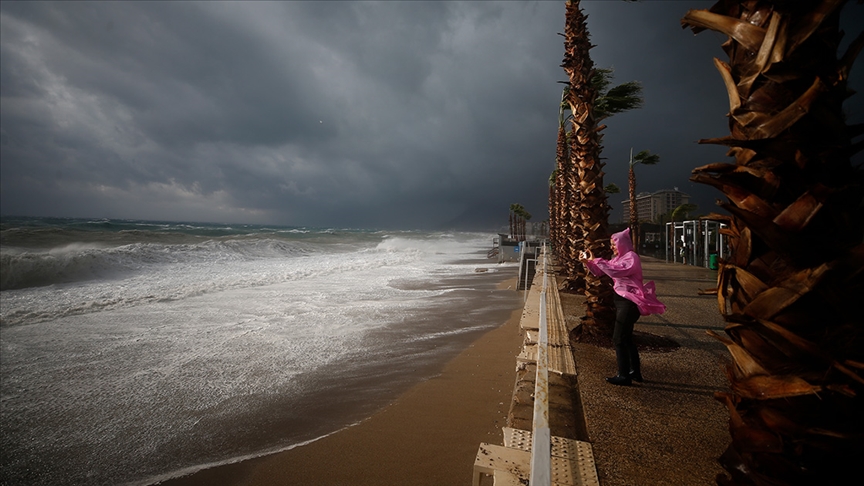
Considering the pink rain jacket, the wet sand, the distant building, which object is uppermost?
the distant building

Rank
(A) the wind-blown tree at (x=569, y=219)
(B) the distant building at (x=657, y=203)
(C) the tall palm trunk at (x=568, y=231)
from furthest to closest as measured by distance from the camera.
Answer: (B) the distant building at (x=657, y=203) < (C) the tall palm trunk at (x=568, y=231) < (A) the wind-blown tree at (x=569, y=219)

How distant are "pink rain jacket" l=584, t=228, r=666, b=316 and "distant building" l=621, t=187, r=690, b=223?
151ft

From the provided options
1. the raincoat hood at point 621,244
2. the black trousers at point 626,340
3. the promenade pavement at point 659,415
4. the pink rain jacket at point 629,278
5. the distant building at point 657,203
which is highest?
the distant building at point 657,203

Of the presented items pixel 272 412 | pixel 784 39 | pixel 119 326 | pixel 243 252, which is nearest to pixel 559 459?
pixel 784 39

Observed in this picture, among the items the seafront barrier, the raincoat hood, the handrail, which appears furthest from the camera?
the raincoat hood

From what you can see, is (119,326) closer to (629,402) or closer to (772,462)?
(629,402)

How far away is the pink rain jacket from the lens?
3.59m

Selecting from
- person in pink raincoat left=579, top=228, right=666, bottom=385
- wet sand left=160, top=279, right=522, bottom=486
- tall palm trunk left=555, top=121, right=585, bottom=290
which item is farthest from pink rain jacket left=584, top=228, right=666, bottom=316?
tall palm trunk left=555, top=121, right=585, bottom=290

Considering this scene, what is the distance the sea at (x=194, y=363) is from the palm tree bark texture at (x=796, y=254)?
369 cm

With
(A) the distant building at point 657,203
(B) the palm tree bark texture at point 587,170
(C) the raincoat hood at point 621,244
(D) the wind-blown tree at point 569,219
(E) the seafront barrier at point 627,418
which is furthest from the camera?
(A) the distant building at point 657,203

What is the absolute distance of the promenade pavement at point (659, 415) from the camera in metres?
2.22

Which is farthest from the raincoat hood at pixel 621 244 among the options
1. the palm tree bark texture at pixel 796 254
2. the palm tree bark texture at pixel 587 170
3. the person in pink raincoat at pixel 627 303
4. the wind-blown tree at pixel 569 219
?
the palm tree bark texture at pixel 796 254

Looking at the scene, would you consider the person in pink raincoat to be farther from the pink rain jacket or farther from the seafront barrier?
the seafront barrier

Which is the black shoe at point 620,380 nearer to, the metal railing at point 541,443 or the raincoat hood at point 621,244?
the raincoat hood at point 621,244
